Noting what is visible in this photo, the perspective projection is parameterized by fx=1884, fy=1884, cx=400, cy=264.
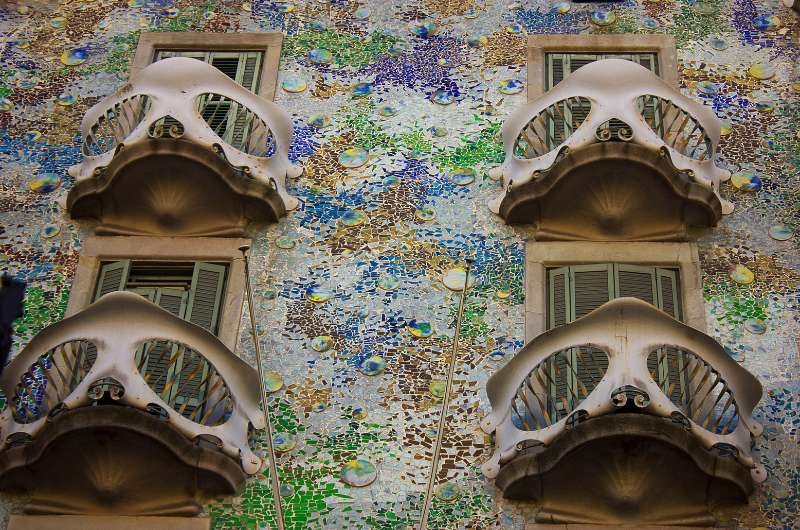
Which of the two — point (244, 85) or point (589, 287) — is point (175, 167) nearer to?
point (244, 85)

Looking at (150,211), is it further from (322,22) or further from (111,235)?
(322,22)

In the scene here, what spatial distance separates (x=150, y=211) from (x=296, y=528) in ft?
13.0

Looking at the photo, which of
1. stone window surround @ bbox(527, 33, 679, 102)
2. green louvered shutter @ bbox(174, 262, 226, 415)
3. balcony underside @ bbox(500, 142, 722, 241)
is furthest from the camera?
stone window surround @ bbox(527, 33, 679, 102)

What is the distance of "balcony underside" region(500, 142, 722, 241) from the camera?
1775 cm

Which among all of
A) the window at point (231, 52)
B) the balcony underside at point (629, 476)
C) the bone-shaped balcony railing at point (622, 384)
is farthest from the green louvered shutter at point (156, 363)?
the window at point (231, 52)

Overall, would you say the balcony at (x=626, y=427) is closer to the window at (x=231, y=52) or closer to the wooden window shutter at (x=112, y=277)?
the wooden window shutter at (x=112, y=277)

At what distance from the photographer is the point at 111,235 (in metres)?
18.3

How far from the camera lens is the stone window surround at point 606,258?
1756cm

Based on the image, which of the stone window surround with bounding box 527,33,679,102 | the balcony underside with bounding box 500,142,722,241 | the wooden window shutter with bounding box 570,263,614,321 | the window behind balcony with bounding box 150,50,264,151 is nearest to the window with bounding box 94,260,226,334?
the window behind balcony with bounding box 150,50,264,151

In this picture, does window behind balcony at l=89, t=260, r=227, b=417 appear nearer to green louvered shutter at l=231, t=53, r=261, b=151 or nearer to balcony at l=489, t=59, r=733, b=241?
green louvered shutter at l=231, t=53, r=261, b=151

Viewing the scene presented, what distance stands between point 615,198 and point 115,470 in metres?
5.43

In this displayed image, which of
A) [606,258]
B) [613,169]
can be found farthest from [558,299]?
[613,169]

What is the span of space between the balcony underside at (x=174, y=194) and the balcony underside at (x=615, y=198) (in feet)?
8.60

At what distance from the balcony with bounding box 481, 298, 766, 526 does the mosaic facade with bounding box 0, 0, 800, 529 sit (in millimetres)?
321
